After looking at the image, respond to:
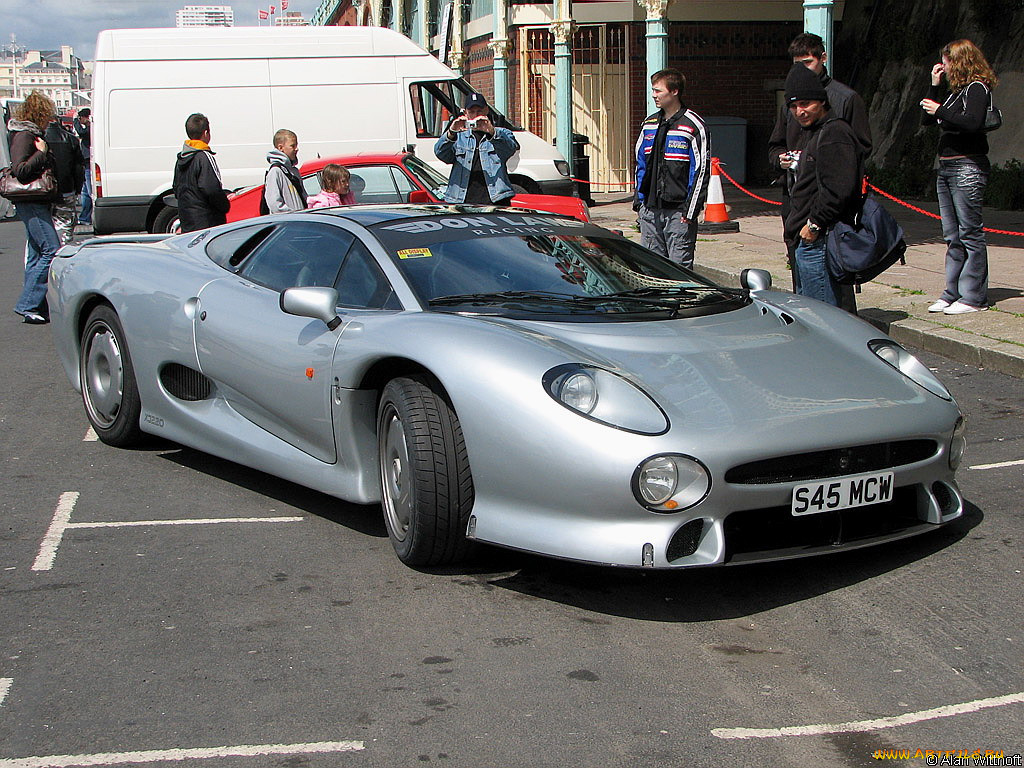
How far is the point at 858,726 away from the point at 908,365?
190 cm

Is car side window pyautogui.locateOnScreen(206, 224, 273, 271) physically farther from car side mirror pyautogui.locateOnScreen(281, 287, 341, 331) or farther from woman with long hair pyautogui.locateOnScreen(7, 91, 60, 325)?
woman with long hair pyautogui.locateOnScreen(7, 91, 60, 325)

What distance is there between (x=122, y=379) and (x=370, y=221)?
1.60m

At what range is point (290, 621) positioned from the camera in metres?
4.04

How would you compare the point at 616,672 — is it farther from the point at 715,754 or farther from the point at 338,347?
the point at 338,347

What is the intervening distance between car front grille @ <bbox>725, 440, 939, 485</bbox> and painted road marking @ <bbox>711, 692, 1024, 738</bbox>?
0.89 m

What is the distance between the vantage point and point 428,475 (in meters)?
4.23

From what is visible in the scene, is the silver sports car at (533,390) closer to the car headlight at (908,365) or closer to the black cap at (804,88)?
the car headlight at (908,365)

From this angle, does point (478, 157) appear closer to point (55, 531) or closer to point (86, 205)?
point (55, 531)

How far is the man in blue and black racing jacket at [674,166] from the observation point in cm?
896

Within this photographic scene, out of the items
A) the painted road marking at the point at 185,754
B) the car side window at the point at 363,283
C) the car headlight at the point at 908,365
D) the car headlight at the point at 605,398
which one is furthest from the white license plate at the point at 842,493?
the car side window at the point at 363,283

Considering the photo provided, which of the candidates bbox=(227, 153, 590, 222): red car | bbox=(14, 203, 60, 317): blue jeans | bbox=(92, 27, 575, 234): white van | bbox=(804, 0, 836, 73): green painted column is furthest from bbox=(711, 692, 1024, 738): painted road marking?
bbox=(92, 27, 575, 234): white van

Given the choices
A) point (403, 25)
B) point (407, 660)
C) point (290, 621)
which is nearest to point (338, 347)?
point (290, 621)

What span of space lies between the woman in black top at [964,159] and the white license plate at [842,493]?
5186mm

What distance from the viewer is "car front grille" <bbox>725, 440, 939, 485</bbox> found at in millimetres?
3965
